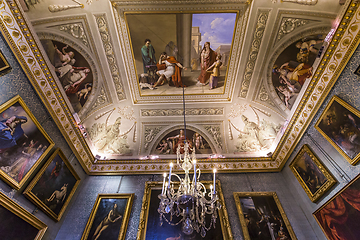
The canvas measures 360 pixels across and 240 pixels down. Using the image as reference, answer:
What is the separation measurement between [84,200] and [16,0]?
6877 millimetres

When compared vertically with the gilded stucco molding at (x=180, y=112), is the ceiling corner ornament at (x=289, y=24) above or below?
below

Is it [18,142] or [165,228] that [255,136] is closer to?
[165,228]

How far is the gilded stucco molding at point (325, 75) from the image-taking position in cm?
522

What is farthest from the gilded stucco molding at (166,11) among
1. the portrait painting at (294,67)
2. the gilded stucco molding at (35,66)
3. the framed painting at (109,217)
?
the framed painting at (109,217)

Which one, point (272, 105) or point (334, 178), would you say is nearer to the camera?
point (334, 178)

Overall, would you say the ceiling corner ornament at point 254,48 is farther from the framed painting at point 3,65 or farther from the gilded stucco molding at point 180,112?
the framed painting at point 3,65

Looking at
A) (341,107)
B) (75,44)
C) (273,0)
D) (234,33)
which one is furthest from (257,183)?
(75,44)

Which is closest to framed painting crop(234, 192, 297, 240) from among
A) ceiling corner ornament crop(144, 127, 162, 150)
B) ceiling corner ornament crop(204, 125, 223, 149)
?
ceiling corner ornament crop(204, 125, 223, 149)

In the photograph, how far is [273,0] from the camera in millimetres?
6234

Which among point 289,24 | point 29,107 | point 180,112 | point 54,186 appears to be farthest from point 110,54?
point 289,24

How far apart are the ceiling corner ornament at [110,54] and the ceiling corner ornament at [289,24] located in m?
6.12

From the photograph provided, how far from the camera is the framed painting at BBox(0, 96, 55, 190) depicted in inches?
195

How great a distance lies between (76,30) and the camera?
6426 mm

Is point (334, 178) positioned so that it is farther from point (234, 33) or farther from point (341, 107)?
point (234, 33)
